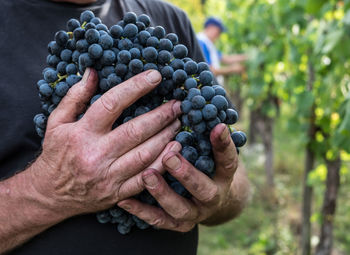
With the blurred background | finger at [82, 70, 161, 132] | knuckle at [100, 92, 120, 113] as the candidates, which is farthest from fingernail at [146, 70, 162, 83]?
the blurred background

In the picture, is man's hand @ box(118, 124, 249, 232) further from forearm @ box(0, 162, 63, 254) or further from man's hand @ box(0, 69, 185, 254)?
forearm @ box(0, 162, 63, 254)

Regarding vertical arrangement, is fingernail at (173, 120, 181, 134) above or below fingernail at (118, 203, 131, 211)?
above

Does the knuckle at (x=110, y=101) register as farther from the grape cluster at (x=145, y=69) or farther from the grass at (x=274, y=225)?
the grass at (x=274, y=225)

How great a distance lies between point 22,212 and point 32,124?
297mm

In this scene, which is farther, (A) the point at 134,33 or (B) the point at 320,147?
(B) the point at 320,147

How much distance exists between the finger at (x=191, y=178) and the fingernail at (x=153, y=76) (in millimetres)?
208

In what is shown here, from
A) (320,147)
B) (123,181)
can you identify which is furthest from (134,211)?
(320,147)

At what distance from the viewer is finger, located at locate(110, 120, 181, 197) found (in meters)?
1.08

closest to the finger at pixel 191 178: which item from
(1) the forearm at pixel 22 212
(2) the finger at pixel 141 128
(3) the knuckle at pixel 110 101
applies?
(2) the finger at pixel 141 128

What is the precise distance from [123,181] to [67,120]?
246 mm

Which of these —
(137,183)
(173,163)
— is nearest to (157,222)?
(137,183)

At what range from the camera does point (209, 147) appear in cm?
106

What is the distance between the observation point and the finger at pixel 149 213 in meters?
1.13

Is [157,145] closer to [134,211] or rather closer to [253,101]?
[134,211]
